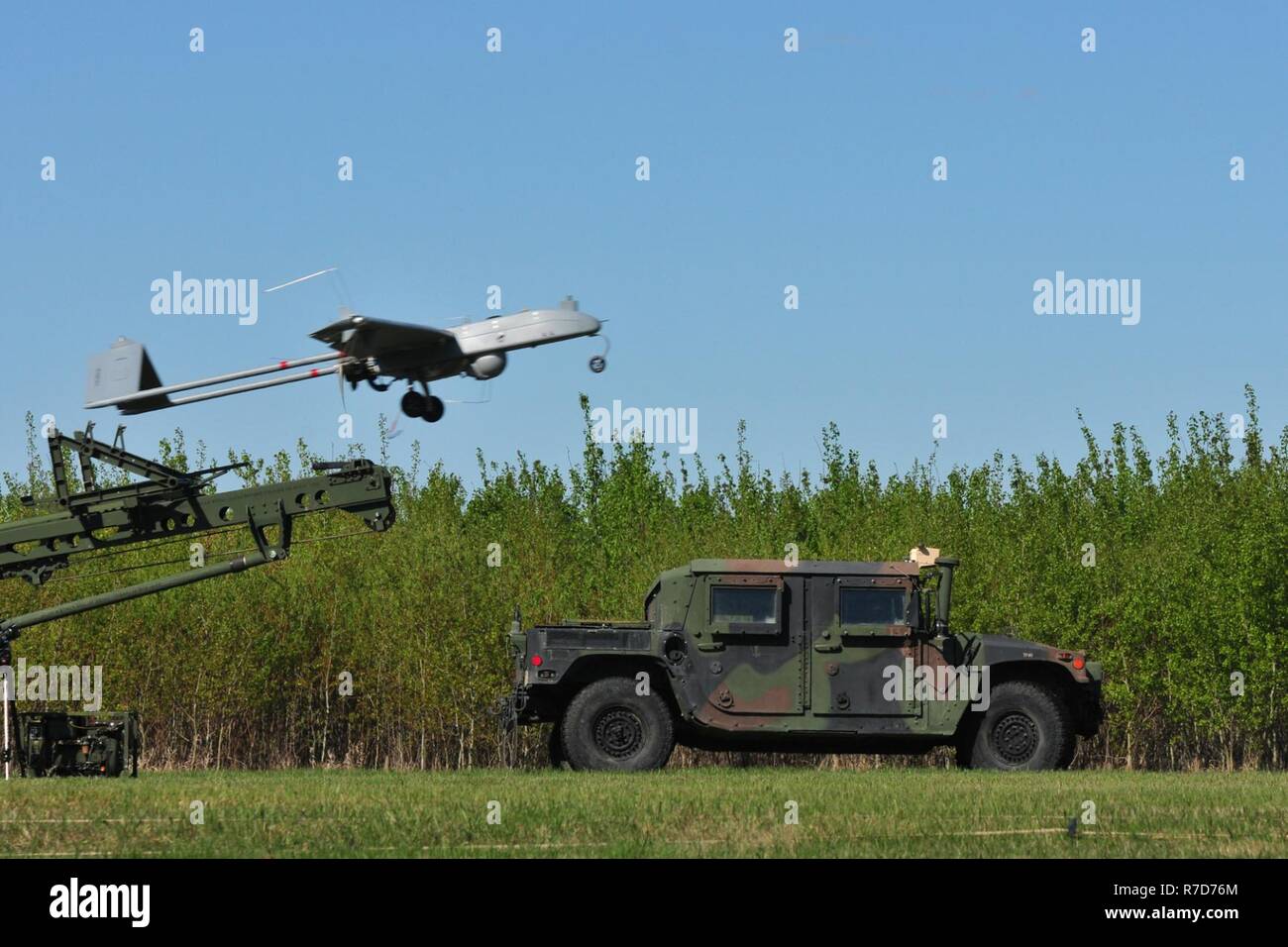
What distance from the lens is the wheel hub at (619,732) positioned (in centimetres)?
1836

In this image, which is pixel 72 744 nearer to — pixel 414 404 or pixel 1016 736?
pixel 414 404

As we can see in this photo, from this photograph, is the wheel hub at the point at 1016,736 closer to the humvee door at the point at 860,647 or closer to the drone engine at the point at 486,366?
the humvee door at the point at 860,647

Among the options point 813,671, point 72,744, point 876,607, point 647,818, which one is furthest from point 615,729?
point 647,818

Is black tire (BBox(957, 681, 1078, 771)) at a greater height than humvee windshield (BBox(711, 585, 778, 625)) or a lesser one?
lesser

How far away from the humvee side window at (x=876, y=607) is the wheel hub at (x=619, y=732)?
2505 millimetres

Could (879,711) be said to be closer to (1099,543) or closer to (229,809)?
(229,809)

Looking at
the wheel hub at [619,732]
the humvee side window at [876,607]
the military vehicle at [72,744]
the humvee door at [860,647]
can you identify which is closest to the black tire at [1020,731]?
the humvee door at [860,647]

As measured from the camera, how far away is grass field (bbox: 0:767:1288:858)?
10359mm

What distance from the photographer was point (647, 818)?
1183cm

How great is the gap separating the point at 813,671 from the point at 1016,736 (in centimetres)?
231

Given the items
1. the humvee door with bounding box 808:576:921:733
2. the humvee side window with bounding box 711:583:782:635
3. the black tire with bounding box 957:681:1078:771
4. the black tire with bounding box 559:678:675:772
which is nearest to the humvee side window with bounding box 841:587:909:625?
the humvee door with bounding box 808:576:921:733

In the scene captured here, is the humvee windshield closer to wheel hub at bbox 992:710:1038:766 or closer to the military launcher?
wheel hub at bbox 992:710:1038:766

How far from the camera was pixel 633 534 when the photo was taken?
138 ft
